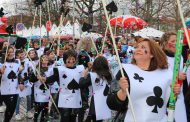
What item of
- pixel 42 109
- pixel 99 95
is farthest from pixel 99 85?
pixel 42 109

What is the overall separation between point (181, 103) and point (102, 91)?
239 centimetres

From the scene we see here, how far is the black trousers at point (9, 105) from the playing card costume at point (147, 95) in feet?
13.3

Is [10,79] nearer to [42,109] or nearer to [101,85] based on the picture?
[42,109]

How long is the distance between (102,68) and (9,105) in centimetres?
228

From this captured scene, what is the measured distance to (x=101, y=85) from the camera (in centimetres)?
641

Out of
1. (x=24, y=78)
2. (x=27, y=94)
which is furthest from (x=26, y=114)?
(x=24, y=78)

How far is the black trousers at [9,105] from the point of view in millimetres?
7598

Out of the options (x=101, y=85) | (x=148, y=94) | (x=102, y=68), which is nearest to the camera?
(x=148, y=94)

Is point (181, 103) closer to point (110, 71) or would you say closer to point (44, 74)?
point (110, 71)

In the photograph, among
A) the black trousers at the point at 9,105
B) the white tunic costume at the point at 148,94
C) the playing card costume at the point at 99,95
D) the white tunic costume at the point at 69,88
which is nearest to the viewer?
the white tunic costume at the point at 148,94

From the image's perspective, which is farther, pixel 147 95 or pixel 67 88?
pixel 67 88

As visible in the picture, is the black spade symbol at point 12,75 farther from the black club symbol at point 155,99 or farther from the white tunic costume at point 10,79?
the black club symbol at point 155,99

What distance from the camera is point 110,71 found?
21.0 ft

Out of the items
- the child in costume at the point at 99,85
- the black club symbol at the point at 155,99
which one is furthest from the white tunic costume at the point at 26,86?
the black club symbol at the point at 155,99
